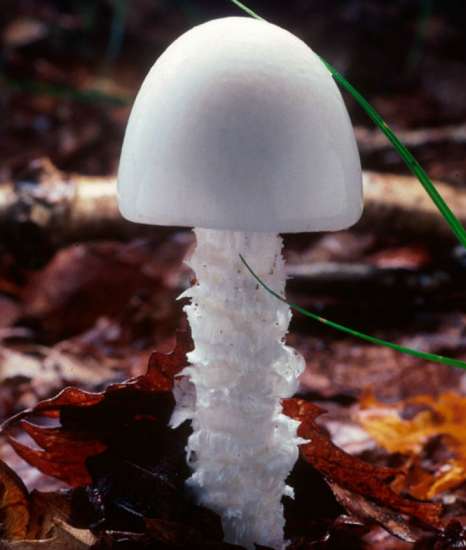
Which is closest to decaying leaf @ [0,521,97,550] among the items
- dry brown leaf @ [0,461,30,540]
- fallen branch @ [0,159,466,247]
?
dry brown leaf @ [0,461,30,540]

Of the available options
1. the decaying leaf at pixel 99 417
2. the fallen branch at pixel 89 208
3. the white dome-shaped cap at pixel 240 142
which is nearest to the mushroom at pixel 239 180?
the white dome-shaped cap at pixel 240 142

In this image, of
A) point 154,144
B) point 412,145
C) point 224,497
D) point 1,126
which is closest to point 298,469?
point 224,497

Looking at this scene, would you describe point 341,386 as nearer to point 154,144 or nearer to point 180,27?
point 154,144

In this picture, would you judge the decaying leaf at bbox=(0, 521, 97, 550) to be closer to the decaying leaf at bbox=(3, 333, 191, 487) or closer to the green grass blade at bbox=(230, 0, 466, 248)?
the decaying leaf at bbox=(3, 333, 191, 487)

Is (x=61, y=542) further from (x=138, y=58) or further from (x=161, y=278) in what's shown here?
(x=138, y=58)

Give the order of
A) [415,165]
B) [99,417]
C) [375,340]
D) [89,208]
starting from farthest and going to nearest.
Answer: [89,208], [99,417], [415,165], [375,340]

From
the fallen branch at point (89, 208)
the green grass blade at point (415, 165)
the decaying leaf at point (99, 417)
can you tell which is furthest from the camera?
the fallen branch at point (89, 208)

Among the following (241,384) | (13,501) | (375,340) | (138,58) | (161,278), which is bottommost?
(161,278)

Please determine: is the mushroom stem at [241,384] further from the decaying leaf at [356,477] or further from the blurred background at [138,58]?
the blurred background at [138,58]

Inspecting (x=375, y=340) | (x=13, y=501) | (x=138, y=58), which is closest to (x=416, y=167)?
(x=375, y=340)
